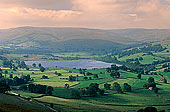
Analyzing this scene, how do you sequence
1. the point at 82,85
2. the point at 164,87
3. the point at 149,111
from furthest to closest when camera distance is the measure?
the point at 82,85 → the point at 164,87 → the point at 149,111

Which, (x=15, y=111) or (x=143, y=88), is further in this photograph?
(x=143, y=88)

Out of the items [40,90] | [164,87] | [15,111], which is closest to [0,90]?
[40,90]

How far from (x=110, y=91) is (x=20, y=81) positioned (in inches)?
2725

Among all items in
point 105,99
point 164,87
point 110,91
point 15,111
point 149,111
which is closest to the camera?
point 15,111

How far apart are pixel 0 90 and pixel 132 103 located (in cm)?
6831

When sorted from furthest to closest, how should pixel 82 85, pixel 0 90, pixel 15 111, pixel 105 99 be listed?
pixel 82 85 → pixel 105 99 → pixel 0 90 → pixel 15 111

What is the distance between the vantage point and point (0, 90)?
123062 mm

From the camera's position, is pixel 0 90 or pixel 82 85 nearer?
pixel 0 90

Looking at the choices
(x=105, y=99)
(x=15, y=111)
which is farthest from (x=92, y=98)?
(x=15, y=111)

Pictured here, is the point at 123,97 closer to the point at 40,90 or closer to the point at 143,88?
the point at 143,88

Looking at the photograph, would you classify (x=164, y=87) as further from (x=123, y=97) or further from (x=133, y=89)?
(x=123, y=97)

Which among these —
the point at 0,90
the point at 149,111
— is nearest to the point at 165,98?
the point at 149,111

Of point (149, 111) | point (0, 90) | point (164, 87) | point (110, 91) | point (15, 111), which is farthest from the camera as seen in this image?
point (164, 87)

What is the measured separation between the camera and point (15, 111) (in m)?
64.9
